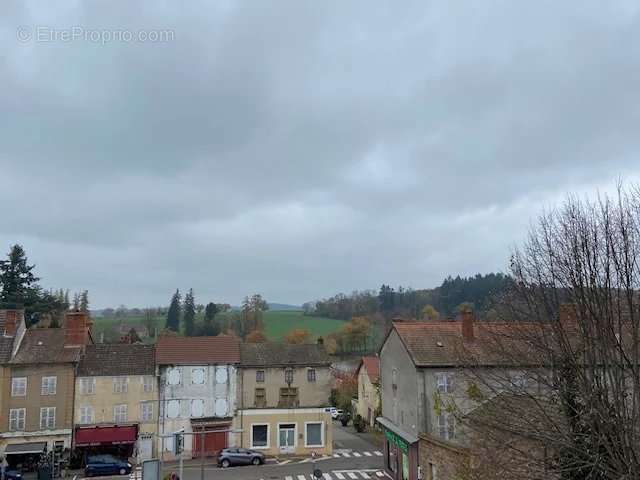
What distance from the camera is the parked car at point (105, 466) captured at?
115ft

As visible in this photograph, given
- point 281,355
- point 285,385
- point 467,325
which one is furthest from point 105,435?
point 467,325

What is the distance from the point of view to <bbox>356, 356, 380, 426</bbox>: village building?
180ft

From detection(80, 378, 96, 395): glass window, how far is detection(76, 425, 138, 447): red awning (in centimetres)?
248

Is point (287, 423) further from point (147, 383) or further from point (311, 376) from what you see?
A: point (147, 383)

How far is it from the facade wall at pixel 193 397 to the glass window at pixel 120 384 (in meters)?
2.48

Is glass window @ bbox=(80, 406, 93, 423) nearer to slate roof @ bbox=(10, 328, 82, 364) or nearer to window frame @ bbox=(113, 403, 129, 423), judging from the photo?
window frame @ bbox=(113, 403, 129, 423)

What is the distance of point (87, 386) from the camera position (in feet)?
130

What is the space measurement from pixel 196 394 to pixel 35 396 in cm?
1105

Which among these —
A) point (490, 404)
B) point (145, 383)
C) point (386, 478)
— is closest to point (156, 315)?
point (145, 383)

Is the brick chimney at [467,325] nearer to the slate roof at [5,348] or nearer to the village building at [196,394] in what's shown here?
the village building at [196,394]

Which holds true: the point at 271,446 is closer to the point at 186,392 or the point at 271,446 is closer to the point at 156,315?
the point at 186,392

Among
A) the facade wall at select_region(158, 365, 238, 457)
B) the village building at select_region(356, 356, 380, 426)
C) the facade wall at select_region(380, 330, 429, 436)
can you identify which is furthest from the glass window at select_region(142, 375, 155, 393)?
the village building at select_region(356, 356, 380, 426)

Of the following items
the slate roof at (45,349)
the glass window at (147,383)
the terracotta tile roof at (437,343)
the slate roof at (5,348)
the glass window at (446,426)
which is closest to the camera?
the terracotta tile roof at (437,343)

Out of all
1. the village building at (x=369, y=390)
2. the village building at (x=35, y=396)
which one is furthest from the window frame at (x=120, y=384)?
the village building at (x=369, y=390)
